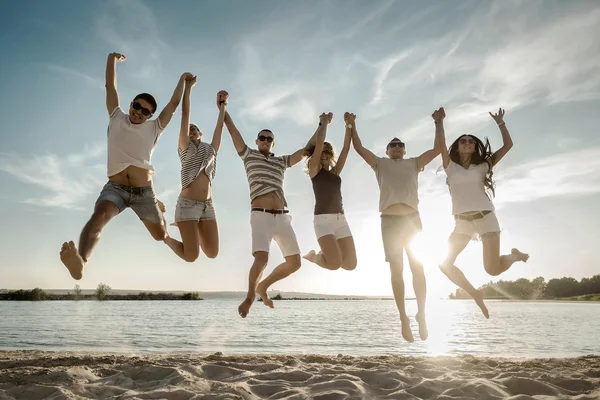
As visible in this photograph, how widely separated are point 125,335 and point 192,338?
3.01 meters

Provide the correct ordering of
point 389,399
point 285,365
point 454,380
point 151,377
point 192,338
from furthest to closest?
point 192,338 < point 285,365 < point 151,377 < point 454,380 < point 389,399

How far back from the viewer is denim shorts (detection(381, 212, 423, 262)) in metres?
7.40

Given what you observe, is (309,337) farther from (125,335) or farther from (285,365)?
(285,365)

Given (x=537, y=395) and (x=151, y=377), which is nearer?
(x=537, y=395)

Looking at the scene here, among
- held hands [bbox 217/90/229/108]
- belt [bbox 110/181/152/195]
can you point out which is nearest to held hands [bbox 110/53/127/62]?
held hands [bbox 217/90/229/108]

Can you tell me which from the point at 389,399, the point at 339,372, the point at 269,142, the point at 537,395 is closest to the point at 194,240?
the point at 269,142

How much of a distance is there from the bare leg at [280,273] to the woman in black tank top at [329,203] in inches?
22.8

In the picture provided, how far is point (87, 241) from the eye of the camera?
5664mm

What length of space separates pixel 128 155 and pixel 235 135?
1.93 m

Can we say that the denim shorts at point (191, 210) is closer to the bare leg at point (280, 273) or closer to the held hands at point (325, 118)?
the bare leg at point (280, 273)

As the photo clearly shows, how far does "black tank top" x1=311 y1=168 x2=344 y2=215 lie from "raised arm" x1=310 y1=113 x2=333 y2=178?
129 millimetres

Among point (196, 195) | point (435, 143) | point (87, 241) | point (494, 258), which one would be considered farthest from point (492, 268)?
point (87, 241)

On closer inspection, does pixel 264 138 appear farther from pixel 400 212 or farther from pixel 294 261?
pixel 400 212

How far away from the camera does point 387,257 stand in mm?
7613
